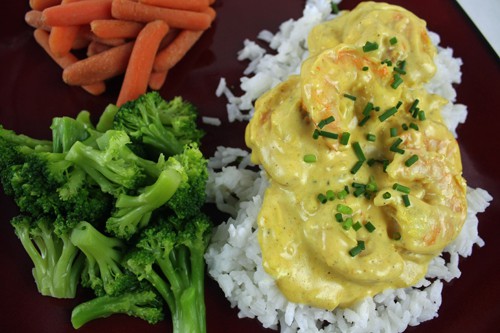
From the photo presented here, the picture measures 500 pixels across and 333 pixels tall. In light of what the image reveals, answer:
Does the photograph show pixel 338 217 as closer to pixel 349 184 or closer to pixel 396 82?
pixel 349 184

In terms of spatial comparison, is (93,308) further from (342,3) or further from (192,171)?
(342,3)

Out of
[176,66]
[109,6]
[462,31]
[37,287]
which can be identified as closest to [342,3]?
[462,31]

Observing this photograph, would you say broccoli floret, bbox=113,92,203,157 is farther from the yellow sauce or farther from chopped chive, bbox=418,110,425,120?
chopped chive, bbox=418,110,425,120

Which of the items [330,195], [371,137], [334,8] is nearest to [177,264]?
[330,195]

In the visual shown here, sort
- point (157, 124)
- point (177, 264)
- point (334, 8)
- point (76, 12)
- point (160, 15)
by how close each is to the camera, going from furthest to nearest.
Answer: point (334, 8) < point (160, 15) < point (76, 12) < point (157, 124) < point (177, 264)

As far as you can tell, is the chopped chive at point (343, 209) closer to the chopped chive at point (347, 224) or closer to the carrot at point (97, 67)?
the chopped chive at point (347, 224)
